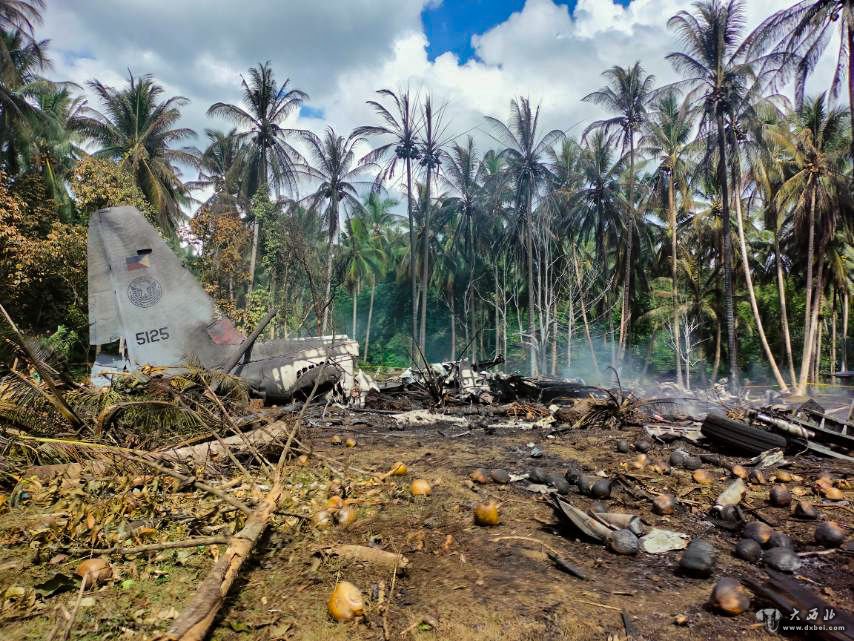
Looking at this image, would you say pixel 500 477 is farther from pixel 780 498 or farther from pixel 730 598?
pixel 730 598

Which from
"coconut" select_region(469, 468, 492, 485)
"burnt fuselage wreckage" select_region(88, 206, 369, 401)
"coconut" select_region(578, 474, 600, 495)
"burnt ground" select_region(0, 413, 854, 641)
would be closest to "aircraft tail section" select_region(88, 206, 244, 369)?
"burnt fuselage wreckage" select_region(88, 206, 369, 401)

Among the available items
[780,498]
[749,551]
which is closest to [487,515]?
[749,551]

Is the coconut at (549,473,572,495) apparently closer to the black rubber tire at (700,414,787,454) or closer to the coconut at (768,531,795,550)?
the coconut at (768,531,795,550)

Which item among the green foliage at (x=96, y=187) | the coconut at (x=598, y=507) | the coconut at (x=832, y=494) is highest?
the green foliage at (x=96, y=187)

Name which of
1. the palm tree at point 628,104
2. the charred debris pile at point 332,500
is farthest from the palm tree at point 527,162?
the charred debris pile at point 332,500

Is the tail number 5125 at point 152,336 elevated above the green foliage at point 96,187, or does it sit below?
below

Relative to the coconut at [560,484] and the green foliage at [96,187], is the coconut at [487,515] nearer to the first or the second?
the coconut at [560,484]

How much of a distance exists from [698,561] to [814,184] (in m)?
25.0

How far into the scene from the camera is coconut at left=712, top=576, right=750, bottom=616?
2.61 meters

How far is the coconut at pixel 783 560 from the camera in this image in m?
3.20

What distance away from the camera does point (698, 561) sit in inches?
122

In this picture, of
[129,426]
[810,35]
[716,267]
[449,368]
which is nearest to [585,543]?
[129,426]

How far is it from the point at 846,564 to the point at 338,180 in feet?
105

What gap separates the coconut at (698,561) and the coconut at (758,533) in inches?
24.9
